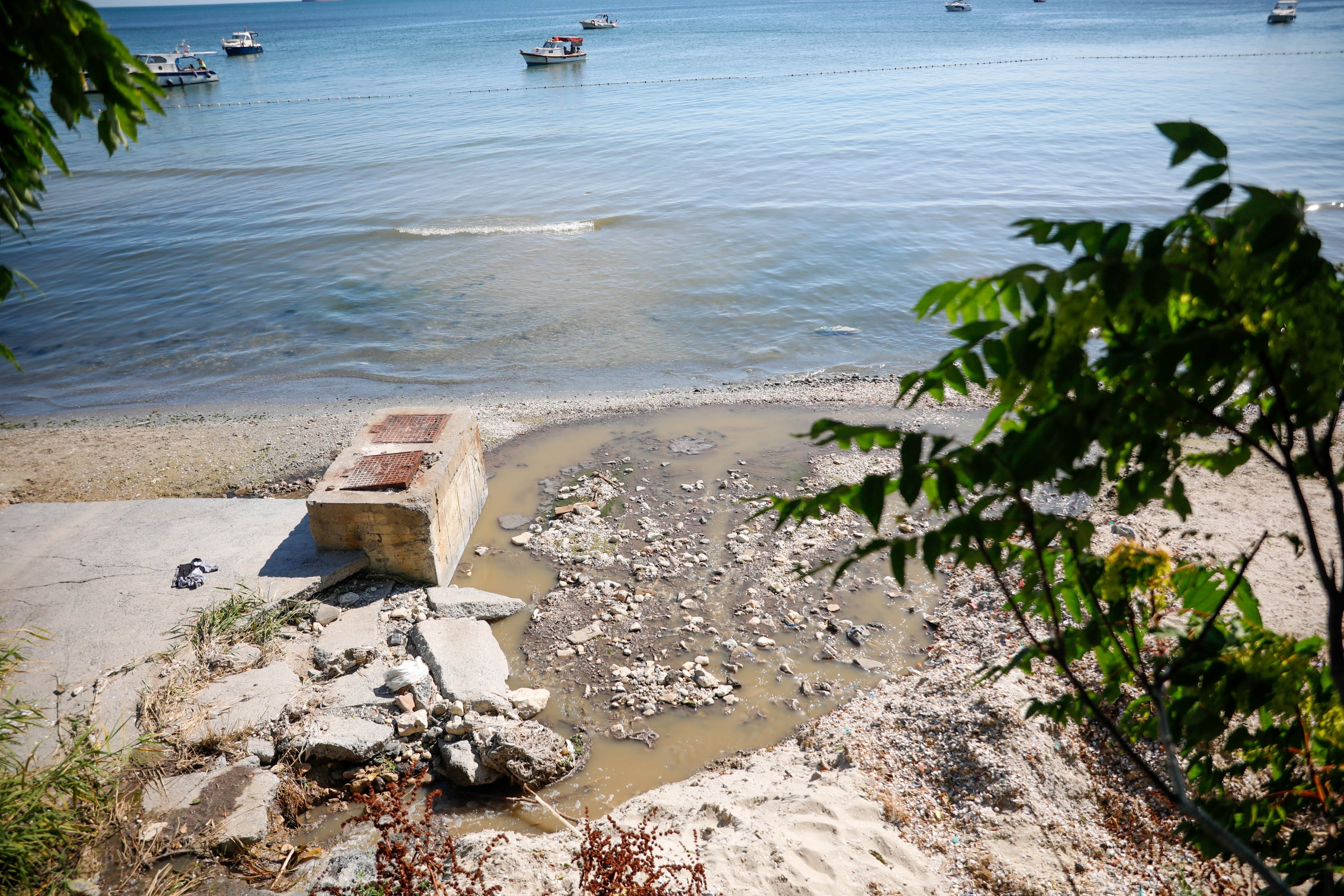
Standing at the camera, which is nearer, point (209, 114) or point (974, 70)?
point (209, 114)

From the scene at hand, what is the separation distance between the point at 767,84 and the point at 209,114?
3199 centimetres

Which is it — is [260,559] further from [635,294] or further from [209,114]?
[209,114]

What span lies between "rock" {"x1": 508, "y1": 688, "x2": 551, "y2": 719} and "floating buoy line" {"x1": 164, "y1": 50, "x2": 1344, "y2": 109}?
1895 inches

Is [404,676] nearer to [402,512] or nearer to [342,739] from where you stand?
[342,739]

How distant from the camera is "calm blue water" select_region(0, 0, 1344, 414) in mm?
13398

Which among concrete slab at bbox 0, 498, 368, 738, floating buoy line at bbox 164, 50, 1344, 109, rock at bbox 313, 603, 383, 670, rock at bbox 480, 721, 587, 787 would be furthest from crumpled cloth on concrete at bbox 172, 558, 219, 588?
floating buoy line at bbox 164, 50, 1344, 109

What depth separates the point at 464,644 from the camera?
5.91 m

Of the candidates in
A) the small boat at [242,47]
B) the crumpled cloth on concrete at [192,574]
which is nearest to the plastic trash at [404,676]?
the crumpled cloth on concrete at [192,574]

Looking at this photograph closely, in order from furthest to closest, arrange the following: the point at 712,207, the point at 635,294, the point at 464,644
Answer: the point at 712,207 → the point at 635,294 → the point at 464,644

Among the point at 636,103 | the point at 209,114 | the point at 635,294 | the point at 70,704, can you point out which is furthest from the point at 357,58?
the point at 70,704

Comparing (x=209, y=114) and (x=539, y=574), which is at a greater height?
(x=209, y=114)

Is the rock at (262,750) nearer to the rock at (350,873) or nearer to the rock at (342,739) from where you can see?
the rock at (342,739)

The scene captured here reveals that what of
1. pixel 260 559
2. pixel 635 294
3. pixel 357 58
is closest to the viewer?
pixel 260 559

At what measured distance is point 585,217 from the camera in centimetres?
2105
